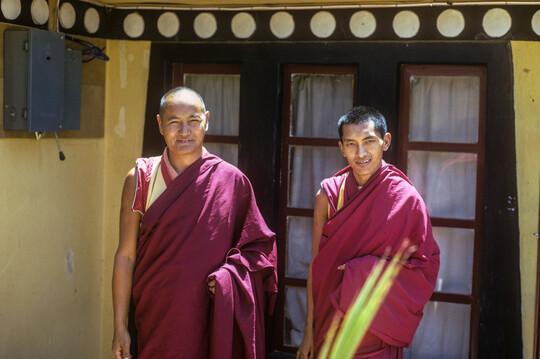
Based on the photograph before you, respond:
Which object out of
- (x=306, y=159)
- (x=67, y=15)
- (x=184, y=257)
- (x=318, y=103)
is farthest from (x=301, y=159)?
(x=67, y=15)

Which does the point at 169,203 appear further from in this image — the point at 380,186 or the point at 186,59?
the point at 186,59

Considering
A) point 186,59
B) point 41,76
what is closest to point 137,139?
point 186,59

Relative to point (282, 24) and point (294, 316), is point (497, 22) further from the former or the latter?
point (294, 316)

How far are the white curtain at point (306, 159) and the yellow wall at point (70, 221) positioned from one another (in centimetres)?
95

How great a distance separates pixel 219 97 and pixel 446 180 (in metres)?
1.42

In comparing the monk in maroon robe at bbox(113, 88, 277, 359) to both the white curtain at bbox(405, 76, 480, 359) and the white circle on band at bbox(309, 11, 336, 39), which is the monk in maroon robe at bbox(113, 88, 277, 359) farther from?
the white curtain at bbox(405, 76, 480, 359)

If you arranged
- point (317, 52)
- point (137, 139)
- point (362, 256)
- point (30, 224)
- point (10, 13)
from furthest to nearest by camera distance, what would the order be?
point (137, 139)
point (317, 52)
point (30, 224)
point (10, 13)
point (362, 256)

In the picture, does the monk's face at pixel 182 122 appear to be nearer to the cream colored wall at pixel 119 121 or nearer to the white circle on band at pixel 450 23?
the cream colored wall at pixel 119 121

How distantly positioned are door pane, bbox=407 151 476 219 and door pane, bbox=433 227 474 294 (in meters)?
0.10

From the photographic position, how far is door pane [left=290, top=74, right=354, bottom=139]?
459cm

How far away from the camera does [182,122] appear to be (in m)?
3.52

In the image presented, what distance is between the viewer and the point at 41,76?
401cm

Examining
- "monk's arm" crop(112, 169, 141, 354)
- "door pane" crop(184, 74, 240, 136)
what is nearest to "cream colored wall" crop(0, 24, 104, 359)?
"door pane" crop(184, 74, 240, 136)

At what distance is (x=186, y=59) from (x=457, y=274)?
1.98 meters
